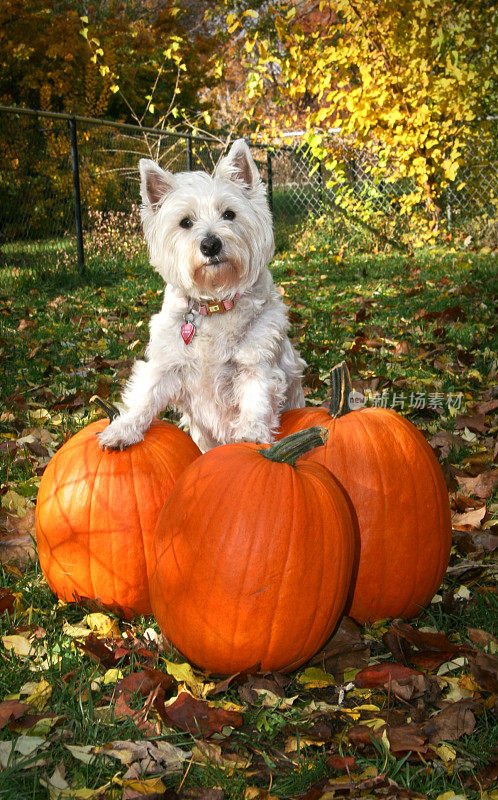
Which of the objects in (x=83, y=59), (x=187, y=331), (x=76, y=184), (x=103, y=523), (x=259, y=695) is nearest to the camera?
(x=259, y=695)

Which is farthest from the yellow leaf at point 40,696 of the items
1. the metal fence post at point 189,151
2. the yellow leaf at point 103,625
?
the metal fence post at point 189,151

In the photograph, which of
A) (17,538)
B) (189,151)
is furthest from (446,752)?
(189,151)

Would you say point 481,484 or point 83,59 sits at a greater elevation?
point 83,59

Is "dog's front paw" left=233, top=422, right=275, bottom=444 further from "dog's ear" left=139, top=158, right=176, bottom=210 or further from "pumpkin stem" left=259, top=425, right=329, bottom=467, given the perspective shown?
"dog's ear" left=139, top=158, right=176, bottom=210

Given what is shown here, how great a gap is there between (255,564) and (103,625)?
0.68 metres

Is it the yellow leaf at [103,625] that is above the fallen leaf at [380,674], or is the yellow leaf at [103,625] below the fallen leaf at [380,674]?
below

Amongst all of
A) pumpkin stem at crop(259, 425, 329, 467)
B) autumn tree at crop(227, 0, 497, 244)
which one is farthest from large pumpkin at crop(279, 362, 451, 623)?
autumn tree at crop(227, 0, 497, 244)

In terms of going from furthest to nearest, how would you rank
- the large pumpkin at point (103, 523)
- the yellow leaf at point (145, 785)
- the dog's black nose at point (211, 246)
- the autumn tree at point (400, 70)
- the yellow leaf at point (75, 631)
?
the autumn tree at point (400, 70), the dog's black nose at point (211, 246), the large pumpkin at point (103, 523), the yellow leaf at point (75, 631), the yellow leaf at point (145, 785)

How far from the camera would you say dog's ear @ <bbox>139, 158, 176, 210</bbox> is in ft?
10.0

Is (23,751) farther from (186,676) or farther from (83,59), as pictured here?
(83,59)

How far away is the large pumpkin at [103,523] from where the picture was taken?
2.39 m

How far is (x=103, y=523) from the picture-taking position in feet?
7.83

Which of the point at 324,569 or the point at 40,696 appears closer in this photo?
the point at 40,696

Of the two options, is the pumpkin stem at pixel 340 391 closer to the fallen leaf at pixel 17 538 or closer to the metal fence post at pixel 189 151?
the fallen leaf at pixel 17 538
